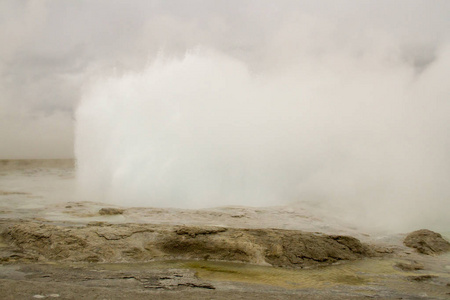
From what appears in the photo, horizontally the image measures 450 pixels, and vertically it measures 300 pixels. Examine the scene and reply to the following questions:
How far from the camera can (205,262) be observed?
13.3 ft

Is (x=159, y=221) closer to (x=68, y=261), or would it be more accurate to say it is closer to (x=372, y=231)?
(x=68, y=261)

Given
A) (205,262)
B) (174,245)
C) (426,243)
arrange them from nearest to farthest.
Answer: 1. (205,262)
2. (174,245)
3. (426,243)

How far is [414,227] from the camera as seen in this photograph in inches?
270

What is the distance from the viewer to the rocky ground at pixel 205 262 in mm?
2967

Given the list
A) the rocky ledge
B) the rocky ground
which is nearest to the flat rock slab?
the rocky ground

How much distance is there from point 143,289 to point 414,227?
576cm

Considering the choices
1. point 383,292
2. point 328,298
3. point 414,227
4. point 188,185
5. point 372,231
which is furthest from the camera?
point 188,185

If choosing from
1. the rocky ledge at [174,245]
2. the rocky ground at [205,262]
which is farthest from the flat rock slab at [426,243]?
the rocky ledge at [174,245]

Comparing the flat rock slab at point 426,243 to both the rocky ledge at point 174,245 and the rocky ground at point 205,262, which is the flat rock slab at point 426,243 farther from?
the rocky ledge at point 174,245

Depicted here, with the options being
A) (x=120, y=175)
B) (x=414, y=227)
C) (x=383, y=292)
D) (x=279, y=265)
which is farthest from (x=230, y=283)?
(x=120, y=175)

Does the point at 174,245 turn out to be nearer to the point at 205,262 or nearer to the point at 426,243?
the point at 205,262

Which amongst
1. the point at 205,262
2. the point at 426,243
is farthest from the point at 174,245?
the point at 426,243

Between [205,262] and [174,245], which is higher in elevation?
[174,245]

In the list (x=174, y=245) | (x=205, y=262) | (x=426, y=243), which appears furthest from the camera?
(x=426, y=243)
